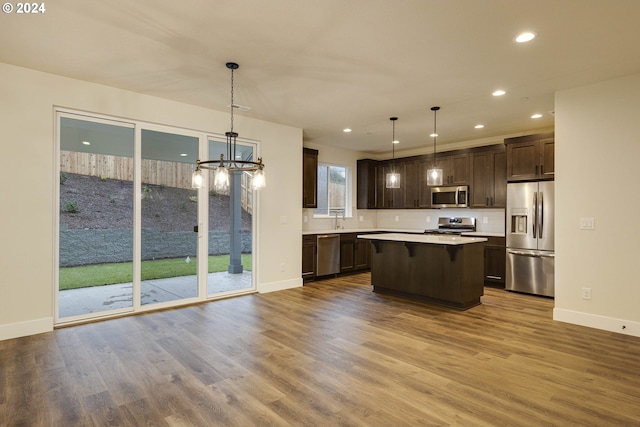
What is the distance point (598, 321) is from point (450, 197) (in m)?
3.35

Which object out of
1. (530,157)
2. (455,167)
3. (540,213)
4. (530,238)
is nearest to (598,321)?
(530,238)

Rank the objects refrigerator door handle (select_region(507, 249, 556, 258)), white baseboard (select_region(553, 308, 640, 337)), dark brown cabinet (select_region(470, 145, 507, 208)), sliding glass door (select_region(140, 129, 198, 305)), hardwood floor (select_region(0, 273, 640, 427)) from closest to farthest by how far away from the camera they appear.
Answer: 1. hardwood floor (select_region(0, 273, 640, 427))
2. white baseboard (select_region(553, 308, 640, 337))
3. sliding glass door (select_region(140, 129, 198, 305))
4. refrigerator door handle (select_region(507, 249, 556, 258))
5. dark brown cabinet (select_region(470, 145, 507, 208))

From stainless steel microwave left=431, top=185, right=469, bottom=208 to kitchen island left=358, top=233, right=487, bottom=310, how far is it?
5.95 ft

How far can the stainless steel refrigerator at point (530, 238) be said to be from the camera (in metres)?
5.14

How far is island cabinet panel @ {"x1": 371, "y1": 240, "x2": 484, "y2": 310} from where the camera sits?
4.54 meters

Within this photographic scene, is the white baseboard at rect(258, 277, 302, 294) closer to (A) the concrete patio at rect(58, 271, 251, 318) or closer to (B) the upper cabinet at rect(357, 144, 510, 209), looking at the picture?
(A) the concrete patio at rect(58, 271, 251, 318)

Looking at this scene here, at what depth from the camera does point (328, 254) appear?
664cm

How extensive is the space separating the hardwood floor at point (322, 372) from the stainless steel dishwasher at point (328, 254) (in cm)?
217

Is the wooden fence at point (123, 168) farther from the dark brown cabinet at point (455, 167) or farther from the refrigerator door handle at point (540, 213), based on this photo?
the refrigerator door handle at point (540, 213)

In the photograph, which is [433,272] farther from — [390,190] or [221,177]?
[390,190]

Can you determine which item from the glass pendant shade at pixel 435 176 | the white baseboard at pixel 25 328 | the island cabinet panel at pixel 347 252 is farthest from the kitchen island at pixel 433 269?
the white baseboard at pixel 25 328

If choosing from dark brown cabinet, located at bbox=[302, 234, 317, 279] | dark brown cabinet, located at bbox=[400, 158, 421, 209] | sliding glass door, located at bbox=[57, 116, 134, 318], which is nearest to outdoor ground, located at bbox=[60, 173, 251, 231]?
sliding glass door, located at bbox=[57, 116, 134, 318]

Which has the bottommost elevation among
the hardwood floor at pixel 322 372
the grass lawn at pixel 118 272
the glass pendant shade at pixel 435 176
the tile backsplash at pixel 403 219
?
the hardwood floor at pixel 322 372

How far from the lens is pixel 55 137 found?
3.82 m
